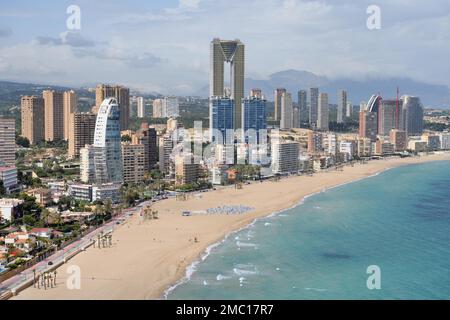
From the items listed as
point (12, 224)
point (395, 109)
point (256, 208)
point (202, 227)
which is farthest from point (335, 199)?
point (395, 109)

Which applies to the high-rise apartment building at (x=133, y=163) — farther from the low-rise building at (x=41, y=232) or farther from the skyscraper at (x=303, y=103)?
the skyscraper at (x=303, y=103)

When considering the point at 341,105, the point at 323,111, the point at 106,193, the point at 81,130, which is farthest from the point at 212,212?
the point at 341,105

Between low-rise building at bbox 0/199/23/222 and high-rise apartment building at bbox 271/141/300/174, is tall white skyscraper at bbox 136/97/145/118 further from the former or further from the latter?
low-rise building at bbox 0/199/23/222

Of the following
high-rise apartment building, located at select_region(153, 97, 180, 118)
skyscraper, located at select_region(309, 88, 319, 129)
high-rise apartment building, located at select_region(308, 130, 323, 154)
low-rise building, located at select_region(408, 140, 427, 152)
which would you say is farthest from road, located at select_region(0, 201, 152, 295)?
skyscraper, located at select_region(309, 88, 319, 129)

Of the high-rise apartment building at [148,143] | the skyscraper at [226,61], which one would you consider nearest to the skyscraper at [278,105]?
the skyscraper at [226,61]

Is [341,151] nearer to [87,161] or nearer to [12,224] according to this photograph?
[87,161]

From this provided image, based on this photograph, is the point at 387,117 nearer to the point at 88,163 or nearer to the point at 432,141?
the point at 432,141
